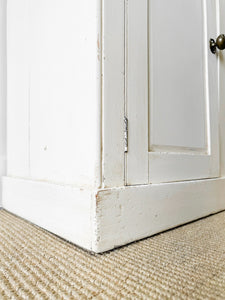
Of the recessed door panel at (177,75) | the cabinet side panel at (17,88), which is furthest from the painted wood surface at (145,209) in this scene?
the cabinet side panel at (17,88)

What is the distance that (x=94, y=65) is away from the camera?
1.61 ft

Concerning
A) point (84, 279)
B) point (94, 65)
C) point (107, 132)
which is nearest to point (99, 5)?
point (94, 65)

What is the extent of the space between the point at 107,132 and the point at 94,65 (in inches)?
5.3

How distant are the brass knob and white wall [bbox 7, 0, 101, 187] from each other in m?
0.52

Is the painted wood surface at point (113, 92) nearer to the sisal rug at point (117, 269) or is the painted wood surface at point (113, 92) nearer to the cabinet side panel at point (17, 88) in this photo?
the sisal rug at point (117, 269)

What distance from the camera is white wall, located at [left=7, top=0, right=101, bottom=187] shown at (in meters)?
0.50

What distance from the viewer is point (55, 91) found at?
62cm

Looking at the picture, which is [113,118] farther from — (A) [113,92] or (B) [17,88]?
(B) [17,88]

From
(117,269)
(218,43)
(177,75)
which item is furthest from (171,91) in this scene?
(117,269)

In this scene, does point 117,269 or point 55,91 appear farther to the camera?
point 55,91

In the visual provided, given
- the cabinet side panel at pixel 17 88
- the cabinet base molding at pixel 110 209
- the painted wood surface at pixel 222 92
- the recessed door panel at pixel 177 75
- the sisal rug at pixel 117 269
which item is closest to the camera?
Answer: the sisal rug at pixel 117 269

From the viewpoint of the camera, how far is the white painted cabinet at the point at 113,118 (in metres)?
0.50

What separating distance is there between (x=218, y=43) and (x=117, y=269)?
79 cm

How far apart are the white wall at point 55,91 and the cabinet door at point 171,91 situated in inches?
3.6
